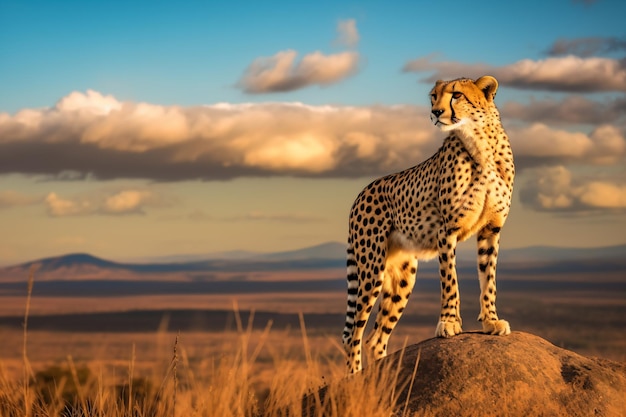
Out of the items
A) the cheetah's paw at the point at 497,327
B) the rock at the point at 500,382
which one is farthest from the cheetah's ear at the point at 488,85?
the rock at the point at 500,382

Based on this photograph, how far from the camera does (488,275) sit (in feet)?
25.7

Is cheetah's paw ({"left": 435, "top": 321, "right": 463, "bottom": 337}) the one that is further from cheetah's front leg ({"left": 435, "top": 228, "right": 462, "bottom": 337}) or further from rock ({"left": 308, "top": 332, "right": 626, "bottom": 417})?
rock ({"left": 308, "top": 332, "right": 626, "bottom": 417})

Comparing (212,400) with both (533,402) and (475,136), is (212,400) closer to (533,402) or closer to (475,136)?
(533,402)

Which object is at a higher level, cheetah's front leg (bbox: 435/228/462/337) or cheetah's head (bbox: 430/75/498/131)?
cheetah's head (bbox: 430/75/498/131)

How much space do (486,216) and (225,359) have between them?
121 inches

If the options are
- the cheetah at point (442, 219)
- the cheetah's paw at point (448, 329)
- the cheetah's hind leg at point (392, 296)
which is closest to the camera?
the cheetah's paw at point (448, 329)

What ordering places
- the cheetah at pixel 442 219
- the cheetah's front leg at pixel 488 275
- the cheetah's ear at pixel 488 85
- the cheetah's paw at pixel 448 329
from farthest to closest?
the cheetah's ear at pixel 488 85 → the cheetah at pixel 442 219 → the cheetah's front leg at pixel 488 275 → the cheetah's paw at pixel 448 329

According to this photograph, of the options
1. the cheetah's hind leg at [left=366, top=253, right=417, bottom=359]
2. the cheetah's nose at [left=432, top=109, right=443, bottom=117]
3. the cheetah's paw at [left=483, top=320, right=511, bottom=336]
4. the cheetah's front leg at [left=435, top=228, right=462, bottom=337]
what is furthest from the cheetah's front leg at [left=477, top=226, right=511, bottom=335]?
the cheetah's nose at [left=432, top=109, right=443, bottom=117]

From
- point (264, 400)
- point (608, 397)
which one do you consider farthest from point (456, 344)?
point (264, 400)

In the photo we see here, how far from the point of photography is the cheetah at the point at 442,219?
7.79 meters

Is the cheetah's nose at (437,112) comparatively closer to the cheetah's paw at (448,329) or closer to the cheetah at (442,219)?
the cheetah at (442,219)

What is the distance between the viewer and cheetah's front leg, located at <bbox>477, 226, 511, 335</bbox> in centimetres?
760

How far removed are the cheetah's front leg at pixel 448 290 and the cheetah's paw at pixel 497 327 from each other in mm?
257

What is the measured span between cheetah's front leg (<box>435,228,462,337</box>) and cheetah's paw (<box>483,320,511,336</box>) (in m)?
0.26
